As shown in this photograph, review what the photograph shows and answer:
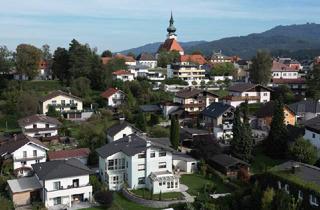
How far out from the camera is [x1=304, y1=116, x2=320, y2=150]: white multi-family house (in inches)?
1323

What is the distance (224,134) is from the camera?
4028 centimetres

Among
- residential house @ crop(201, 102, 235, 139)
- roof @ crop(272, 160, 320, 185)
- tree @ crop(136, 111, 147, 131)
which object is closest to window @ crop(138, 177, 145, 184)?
roof @ crop(272, 160, 320, 185)

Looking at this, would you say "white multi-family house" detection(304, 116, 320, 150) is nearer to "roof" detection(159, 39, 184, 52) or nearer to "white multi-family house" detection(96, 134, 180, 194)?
"white multi-family house" detection(96, 134, 180, 194)

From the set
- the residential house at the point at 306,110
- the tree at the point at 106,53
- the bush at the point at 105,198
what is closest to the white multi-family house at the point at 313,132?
the residential house at the point at 306,110

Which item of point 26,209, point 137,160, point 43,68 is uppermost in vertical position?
point 43,68

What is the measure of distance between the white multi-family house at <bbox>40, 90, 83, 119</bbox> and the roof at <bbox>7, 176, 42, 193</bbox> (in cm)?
2058

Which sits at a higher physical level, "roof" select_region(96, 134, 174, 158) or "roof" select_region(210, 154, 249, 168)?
"roof" select_region(96, 134, 174, 158)

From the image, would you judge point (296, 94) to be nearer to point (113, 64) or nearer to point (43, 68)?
point (113, 64)

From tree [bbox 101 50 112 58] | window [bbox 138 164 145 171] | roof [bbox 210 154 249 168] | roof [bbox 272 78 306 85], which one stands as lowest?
roof [bbox 210 154 249 168]

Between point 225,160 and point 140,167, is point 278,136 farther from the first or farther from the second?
point 140,167

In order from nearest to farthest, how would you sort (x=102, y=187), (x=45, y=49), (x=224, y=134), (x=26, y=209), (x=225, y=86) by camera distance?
(x=26, y=209) → (x=102, y=187) → (x=224, y=134) → (x=225, y=86) → (x=45, y=49)

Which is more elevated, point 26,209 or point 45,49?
point 45,49

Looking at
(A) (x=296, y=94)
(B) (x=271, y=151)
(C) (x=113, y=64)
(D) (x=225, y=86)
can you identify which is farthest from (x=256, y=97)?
(C) (x=113, y=64)

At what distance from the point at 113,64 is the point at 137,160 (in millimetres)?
39871
